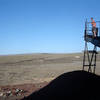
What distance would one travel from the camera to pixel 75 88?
1167 cm

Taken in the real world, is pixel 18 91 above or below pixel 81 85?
below

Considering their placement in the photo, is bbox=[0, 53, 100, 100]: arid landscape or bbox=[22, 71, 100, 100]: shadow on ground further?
bbox=[0, 53, 100, 100]: arid landscape

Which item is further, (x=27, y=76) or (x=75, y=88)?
(x=27, y=76)

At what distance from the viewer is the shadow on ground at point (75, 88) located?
1091 cm

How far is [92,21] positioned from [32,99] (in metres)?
7.69

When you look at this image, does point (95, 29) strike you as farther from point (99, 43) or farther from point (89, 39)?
point (99, 43)

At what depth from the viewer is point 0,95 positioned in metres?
17.8

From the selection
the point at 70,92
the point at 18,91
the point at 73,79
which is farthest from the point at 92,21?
the point at 18,91

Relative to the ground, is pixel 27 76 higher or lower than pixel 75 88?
lower

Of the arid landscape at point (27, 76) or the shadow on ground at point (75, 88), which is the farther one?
the arid landscape at point (27, 76)

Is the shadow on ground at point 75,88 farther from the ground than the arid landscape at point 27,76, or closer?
farther from the ground

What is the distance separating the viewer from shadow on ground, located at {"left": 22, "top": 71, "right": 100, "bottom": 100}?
10.9 metres

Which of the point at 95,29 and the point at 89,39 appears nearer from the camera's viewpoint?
the point at 95,29

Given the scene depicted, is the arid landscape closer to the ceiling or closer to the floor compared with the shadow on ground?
closer to the floor
